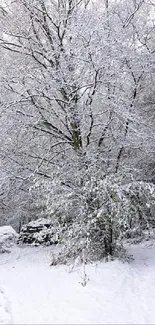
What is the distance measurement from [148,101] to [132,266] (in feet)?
20.0

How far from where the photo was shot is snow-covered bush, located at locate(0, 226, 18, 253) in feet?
38.8

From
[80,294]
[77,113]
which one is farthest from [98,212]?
[77,113]

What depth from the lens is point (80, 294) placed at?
5133 mm

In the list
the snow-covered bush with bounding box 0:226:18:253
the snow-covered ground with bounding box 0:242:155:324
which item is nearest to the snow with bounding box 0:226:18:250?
the snow-covered bush with bounding box 0:226:18:253

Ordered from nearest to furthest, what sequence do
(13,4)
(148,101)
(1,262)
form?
(13,4) < (1,262) < (148,101)

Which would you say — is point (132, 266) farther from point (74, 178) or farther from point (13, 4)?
point (13, 4)

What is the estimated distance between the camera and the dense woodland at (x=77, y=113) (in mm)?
7020

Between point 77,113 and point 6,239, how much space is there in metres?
6.88

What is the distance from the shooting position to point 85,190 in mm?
7062

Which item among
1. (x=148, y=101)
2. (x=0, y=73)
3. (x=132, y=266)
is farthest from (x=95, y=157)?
(x=148, y=101)

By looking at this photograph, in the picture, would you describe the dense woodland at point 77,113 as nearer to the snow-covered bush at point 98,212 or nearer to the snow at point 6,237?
the snow-covered bush at point 98,212

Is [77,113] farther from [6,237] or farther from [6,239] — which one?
[6,237]

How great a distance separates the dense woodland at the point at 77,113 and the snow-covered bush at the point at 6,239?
10.9 feet

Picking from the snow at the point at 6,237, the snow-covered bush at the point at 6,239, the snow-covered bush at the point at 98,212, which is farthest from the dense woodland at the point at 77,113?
the snow at the point at 6,237
